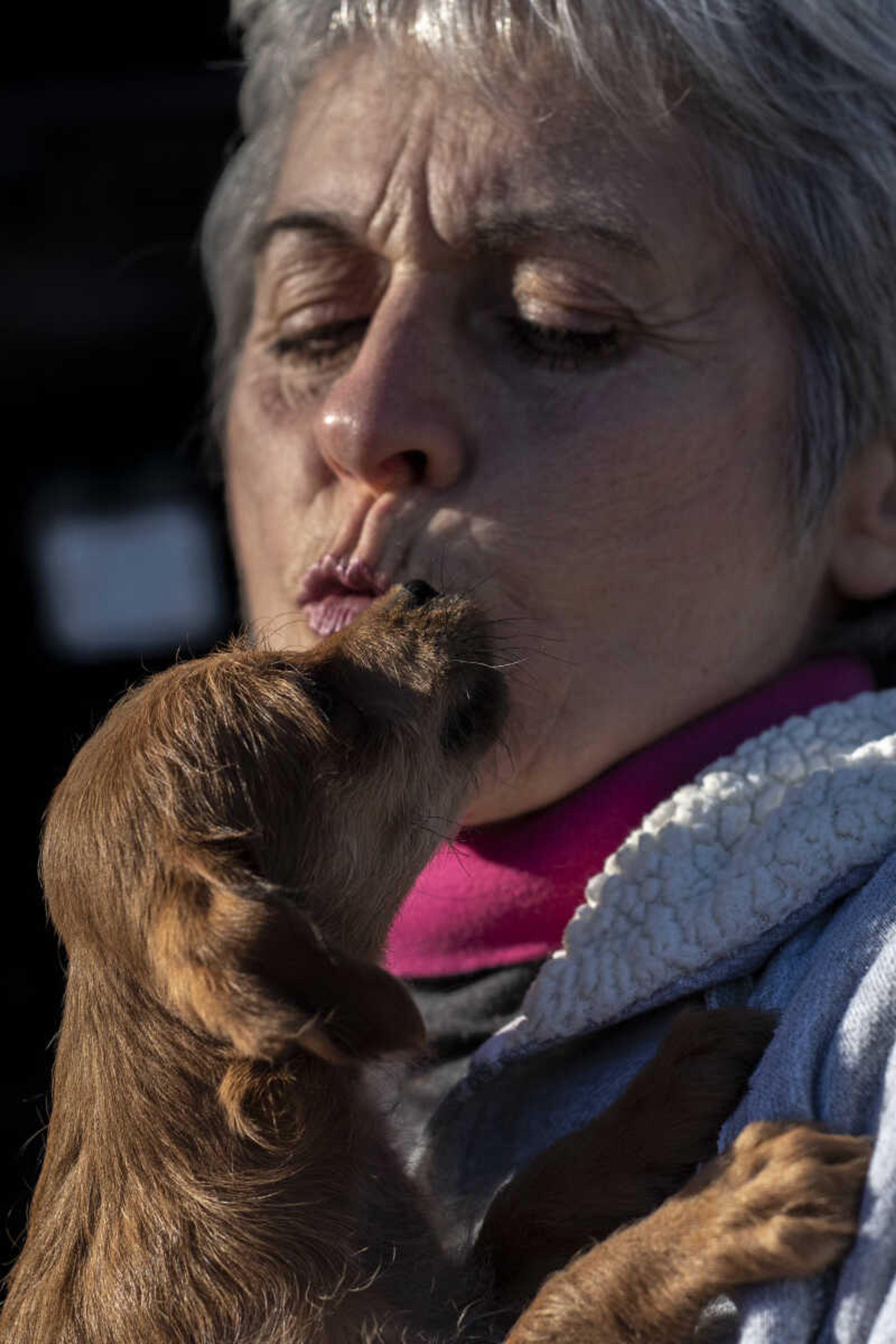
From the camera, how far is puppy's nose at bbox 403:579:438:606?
7.47ft

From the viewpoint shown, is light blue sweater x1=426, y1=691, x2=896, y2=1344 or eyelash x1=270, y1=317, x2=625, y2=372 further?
eyelash x1=270, y1=317, x2=625, y2=372

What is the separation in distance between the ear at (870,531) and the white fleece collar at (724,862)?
0.37 metres

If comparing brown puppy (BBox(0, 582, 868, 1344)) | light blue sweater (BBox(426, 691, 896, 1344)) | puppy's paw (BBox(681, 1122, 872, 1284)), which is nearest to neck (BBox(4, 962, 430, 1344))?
brown puppy (BBox(0, 582, 868, 1344))

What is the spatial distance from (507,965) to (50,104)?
3.54 m

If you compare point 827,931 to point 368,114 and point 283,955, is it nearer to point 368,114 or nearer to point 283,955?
point 283,955

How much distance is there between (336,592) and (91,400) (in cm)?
365

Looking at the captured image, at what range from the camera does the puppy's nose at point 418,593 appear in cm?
228

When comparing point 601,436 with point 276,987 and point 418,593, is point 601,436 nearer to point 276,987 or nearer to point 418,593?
point 418,593

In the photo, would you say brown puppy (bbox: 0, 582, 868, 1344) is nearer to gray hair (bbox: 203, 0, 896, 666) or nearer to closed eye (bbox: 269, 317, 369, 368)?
closed eye (bbox: 269, 317, 369, 368)

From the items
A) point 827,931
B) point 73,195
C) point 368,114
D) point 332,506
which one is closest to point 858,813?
point 827,931

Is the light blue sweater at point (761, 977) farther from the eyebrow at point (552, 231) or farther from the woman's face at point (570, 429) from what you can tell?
the eyebrow at point (552, 231)

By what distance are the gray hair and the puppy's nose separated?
24.5 inches

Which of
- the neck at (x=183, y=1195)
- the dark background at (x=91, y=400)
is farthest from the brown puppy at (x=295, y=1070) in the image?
the dark background at (x=91, y=400)

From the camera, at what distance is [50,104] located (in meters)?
4.70
